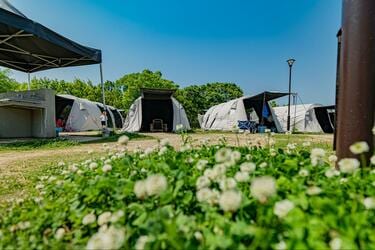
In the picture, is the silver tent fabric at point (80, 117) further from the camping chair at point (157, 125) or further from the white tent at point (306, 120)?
the white tent at point (306, 120)

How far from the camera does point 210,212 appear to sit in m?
1.09

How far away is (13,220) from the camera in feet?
4.93

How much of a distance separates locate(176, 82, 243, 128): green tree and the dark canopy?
753 inches

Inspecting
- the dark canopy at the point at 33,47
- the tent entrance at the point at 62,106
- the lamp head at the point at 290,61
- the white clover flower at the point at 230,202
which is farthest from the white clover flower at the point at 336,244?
the tent entrance at the point at 62,106

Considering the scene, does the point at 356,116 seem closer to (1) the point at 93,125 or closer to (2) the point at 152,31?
(2) the point at 152,31

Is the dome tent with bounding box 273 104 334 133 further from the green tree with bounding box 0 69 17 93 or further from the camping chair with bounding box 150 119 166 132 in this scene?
the green tree with bounding box 0 69 17 93

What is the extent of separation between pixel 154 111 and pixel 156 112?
0.62 feet

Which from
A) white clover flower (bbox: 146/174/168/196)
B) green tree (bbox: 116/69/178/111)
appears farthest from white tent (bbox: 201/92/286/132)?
green tree (bbox: 116/69/178/111)

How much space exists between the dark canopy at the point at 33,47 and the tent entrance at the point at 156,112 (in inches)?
286

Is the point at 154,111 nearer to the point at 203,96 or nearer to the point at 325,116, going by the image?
the point at 325,116

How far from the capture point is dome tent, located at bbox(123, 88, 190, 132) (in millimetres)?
16422

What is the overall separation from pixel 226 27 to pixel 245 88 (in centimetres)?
2752

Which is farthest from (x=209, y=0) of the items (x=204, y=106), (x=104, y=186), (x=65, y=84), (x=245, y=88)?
(x=245, y=88)

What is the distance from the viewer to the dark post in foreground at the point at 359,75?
1915 millimetres
